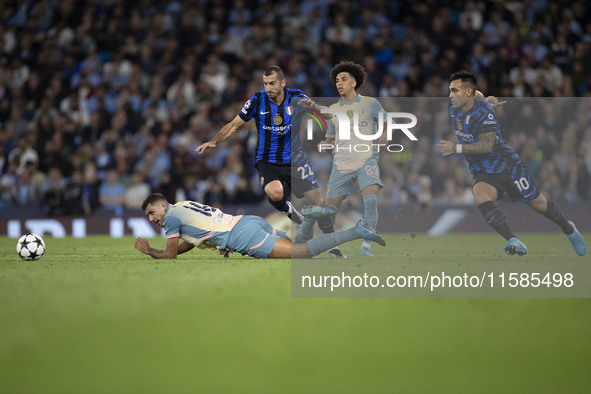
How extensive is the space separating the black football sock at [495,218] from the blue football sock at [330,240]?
1.66m

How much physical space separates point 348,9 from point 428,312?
40.9 feet

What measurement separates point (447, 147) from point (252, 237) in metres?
2.04

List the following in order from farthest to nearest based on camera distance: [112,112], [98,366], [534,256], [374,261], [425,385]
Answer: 1. [112,112]
2. [534,256]
3. [374,261]
4. [98,366]
5. [425,385]

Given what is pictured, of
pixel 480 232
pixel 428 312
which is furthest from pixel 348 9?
pixel 428 312

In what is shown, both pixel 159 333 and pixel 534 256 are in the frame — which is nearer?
pixel 159 333

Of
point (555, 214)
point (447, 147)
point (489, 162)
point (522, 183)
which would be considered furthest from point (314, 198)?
point (555, 214)

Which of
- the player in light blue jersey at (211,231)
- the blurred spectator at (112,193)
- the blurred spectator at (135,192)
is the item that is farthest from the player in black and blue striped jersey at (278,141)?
the blurred spectator at (112,193)

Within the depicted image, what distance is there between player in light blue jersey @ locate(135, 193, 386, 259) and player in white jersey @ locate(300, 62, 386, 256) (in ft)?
1.41

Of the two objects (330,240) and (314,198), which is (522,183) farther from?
(330,240)

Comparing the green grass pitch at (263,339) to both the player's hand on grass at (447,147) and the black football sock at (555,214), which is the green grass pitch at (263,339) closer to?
the player's hand on grass at (447,147)

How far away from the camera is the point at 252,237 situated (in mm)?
7637

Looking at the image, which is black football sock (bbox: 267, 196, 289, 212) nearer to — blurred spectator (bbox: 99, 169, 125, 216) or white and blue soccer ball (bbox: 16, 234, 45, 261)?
white and blue soccer ball (bbox: 16, 234, 45, 261)

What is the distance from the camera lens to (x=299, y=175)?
8594 mm

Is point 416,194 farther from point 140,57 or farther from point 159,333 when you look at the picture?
point 140,57
